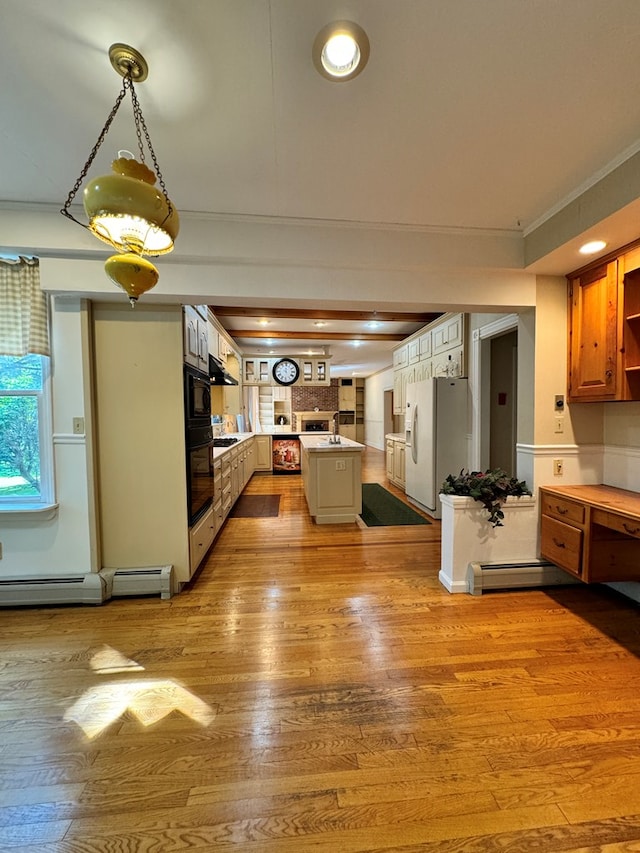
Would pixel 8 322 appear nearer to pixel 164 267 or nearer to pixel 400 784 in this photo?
pixel 164 267

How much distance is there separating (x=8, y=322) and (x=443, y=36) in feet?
9.27

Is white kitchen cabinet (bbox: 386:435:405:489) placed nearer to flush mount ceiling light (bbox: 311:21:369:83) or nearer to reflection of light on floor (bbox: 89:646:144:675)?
reflection of light on floor (bbox: 89:646:144:675)

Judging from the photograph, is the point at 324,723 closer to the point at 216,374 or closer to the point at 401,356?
the point at 216,374

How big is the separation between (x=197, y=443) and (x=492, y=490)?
2.34 metres

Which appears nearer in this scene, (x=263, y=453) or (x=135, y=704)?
(x=135, y=704)

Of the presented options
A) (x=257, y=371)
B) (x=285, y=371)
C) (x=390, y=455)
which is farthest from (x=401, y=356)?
(x=257, y=371)

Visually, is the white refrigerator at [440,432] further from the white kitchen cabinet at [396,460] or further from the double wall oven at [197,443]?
the double wall oven at [197,443]

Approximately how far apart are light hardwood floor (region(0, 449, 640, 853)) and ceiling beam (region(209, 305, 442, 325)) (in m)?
3.23

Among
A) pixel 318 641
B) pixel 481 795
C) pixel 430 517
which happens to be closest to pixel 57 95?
pixel 318 641

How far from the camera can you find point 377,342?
646 centimetres

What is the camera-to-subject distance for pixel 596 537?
7.34ft

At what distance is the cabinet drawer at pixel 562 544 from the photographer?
90.4 inches

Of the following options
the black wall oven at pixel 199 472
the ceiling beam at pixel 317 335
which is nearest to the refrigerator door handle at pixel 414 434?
the ceiling beam at pixel 317 335

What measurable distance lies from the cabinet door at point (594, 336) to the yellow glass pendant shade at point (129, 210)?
106 inches
